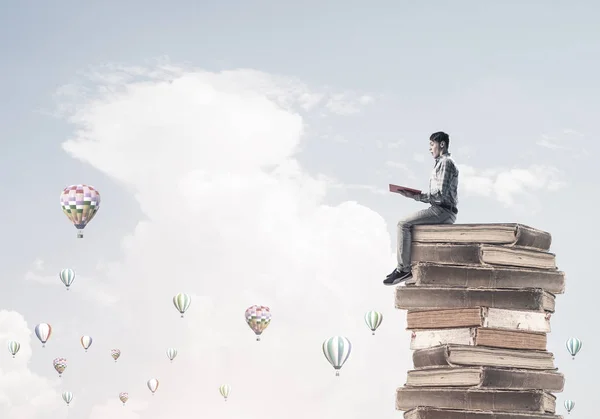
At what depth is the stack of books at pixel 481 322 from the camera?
17.2 metres

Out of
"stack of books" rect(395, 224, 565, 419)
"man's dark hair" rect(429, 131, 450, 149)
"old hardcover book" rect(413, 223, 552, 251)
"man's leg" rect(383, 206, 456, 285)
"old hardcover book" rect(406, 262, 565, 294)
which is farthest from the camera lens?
"man's dark hair" rect(429, 131, 450, 149)

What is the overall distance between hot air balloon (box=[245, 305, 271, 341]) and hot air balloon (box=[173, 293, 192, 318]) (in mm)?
7173

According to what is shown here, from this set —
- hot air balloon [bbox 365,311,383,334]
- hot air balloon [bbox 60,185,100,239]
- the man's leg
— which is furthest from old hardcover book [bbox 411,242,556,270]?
hot air balloon [bbox 365,311,383,334]

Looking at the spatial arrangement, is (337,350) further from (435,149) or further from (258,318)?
(435,149)

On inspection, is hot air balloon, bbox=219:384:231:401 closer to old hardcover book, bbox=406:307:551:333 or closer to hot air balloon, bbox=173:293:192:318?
hot air balloon, bbox=173:293:192:318

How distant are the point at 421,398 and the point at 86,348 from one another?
9574 cm

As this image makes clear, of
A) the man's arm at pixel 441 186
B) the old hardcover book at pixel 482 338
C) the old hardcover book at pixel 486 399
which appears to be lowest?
the old hardcover book at pixel 486 399

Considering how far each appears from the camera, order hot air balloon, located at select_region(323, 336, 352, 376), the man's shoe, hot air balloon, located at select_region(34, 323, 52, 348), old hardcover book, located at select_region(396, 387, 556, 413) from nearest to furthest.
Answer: old hardcover book, located at select_region(396, 387, 556, 413)
the man's shoe
hot air balloon, located at select_region(323, 336, 352, 376)
hot air balloon, located at select_region(34, 323, 52, 348)

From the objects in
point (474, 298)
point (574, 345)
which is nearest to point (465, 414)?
point (474, 298)

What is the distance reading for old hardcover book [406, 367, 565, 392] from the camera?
17.1 meters

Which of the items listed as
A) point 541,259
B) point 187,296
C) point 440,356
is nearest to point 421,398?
point 440,356

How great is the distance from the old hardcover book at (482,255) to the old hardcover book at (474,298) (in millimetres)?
504

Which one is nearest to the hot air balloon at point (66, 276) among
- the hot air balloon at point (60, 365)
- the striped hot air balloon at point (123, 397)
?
the hot air balloon at point (60, 365)

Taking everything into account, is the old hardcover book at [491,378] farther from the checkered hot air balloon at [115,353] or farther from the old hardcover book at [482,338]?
the checkered hot air balloon at [115,353]
